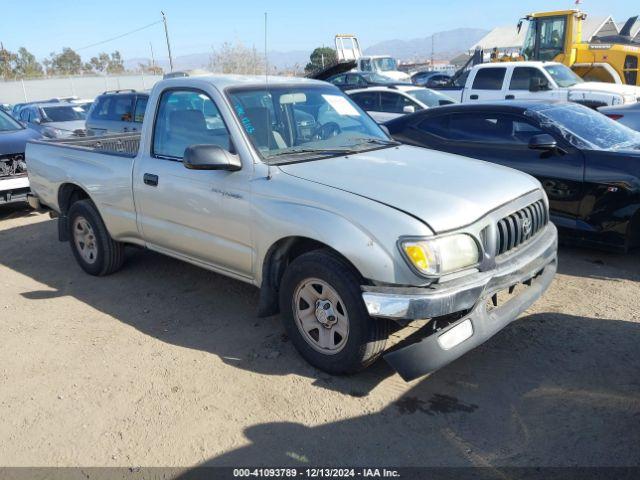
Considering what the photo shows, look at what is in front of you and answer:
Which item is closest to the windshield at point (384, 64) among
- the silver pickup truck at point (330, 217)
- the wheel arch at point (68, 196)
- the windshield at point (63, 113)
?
the windshield at point (63, 113)

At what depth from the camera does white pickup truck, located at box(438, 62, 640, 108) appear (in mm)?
12453

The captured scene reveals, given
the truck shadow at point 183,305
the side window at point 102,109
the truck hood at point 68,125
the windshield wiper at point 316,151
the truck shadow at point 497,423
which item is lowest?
the truck shadow at point 497,423

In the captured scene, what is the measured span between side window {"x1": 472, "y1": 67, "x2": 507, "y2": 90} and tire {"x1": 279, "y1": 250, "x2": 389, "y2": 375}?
38.0 ft

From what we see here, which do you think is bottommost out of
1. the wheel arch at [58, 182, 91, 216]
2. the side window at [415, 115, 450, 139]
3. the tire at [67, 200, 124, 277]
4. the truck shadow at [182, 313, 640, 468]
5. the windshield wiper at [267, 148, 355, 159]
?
the truck shadow at [182, 313, 640, 468]

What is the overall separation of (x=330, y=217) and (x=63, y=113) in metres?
15.8

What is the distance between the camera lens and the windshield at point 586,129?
5.74 meters

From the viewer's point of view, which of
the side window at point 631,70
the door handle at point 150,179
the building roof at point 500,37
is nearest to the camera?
the door handle at point 150,179

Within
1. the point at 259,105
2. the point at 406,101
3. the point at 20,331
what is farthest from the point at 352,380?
the point at 406,101

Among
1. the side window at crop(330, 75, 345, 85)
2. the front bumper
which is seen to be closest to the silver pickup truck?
the front bumper

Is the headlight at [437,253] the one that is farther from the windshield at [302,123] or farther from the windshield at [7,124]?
the windshield at [7,124]

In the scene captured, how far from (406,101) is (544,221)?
8353 mm

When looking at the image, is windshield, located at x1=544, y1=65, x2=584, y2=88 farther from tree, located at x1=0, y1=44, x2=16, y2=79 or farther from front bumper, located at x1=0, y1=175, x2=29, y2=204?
tree, located at x1=0, y1=44, x2=16, y2=79

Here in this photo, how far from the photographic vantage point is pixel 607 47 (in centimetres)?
1677

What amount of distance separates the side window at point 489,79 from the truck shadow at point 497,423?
10.9m
